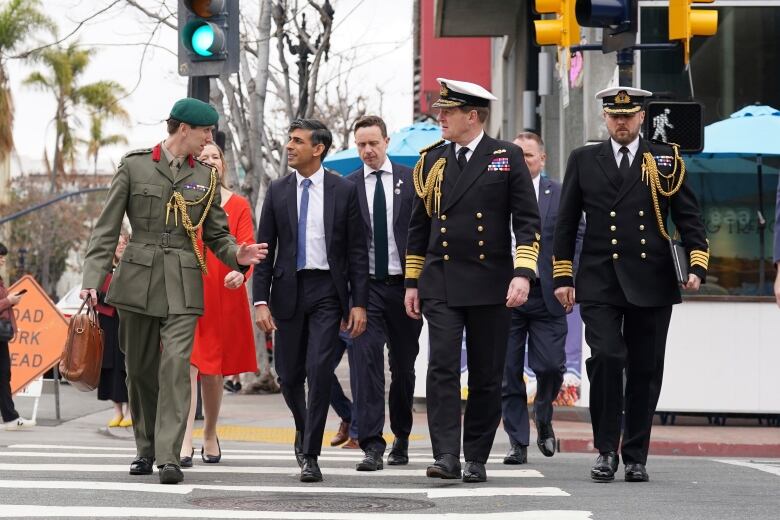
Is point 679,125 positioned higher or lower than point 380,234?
higher

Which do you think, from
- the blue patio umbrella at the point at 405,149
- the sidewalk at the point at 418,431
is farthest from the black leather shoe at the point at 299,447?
the blue patio umbrella at the point at 405,149

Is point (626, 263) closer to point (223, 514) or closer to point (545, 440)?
point (545, 440)

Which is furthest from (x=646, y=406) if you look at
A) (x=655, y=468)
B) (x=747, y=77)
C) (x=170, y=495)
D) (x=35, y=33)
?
(x=35, y=33)

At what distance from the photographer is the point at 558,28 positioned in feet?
44.3

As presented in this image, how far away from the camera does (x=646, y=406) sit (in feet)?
28.3

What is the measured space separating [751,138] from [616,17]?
2.85 meters

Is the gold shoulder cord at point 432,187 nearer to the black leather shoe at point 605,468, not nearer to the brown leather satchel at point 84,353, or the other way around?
the black leather shoe at point 605,468

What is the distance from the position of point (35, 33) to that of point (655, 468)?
54323 millimetres

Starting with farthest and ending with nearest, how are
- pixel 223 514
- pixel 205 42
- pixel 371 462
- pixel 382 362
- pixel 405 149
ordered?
pixel 405 149
pixel 205 42
pixel 382 362
pixel 371 462
pixel 223 514

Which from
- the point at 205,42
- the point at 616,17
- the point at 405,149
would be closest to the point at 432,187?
the point at 205,42

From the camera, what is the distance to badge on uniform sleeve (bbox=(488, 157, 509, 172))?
849cm

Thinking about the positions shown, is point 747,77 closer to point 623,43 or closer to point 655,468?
point 623,43

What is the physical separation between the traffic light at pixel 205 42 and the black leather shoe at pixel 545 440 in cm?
335

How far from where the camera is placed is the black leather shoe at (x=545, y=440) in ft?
33.9
